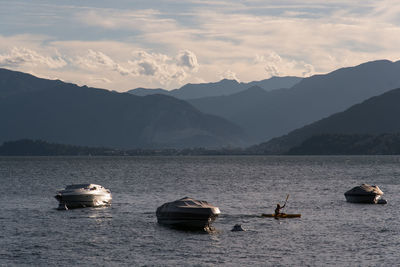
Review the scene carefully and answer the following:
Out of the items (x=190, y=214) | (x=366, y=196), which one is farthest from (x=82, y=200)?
(x=366, y=196)

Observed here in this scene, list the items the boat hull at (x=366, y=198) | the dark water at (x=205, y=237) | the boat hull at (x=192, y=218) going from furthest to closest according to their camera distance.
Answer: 1. the boat hull at (x=366, y=198)
2. the boat hull at (x=192, y=218)
3. the dark water at (x=205, y=237)

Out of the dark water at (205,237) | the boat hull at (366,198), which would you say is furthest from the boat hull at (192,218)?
the boat hull at (366,198)

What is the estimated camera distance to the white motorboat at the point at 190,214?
57.9 meters

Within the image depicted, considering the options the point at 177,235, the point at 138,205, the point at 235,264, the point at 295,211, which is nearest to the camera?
the point at 235,264

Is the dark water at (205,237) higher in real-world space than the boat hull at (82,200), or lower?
lower

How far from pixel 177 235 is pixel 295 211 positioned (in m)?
25.9

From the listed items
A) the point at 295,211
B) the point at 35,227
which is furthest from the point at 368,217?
the point at 35,227

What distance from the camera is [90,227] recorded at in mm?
62000

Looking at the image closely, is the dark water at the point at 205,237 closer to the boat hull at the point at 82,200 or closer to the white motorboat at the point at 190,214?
the white motorboat at the point at 190,214

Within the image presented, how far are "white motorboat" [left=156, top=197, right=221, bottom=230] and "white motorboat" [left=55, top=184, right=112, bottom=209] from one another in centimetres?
2312

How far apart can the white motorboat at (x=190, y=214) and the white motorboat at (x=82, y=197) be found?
910 inches

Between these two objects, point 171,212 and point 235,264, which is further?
point 171,212

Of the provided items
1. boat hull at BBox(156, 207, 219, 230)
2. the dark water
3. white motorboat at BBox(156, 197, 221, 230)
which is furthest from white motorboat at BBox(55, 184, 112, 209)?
boat hull at BBox(156, 207, 219, 230)

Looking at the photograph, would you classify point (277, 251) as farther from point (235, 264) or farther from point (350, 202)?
point (350, 202)
